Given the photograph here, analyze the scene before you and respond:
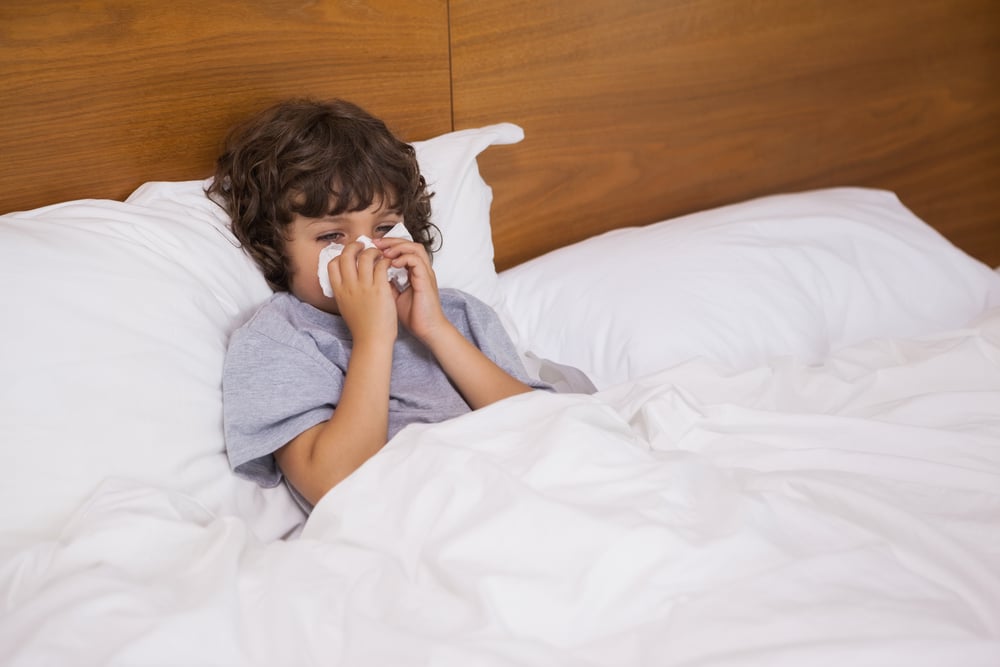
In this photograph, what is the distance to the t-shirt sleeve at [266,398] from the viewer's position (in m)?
1.07

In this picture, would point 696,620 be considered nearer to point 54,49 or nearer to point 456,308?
A: point 456,308

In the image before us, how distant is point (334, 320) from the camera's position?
1238 mm

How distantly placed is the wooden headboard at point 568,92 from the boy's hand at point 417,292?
13.2 inches

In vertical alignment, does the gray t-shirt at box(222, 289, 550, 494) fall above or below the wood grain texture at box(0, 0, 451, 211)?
below

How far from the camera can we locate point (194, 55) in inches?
49.0

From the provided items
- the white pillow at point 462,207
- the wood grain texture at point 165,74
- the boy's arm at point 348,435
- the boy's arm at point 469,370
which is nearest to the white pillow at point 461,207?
the white pillow at point 462,207

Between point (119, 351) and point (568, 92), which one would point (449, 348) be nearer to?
point (119, 351)

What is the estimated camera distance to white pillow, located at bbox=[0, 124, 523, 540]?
949mm

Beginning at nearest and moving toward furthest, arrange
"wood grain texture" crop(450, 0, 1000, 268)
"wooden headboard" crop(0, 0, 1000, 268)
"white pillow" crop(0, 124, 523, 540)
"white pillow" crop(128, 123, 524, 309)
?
"white pillow" crop(0, 124, 523, 540) → "wooden headboard" crop(0, 0, 1000, 268) → "white pillow" crop(128, 123, 524, 309) → "wood grain texture" crop(450, 0, 1000, 268)

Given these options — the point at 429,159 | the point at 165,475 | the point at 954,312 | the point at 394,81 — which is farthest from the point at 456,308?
the point at 954,312

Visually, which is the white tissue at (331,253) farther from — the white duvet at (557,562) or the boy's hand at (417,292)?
the white duvet at (557,562)

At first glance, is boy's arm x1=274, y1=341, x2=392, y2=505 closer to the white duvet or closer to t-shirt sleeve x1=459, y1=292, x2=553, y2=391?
the white duvet

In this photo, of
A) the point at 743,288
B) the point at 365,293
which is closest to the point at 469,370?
the point at 365,293

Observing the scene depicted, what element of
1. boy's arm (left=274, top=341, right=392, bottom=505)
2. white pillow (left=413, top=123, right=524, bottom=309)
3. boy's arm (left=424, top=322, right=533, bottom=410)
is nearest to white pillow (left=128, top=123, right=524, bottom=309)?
white pillow (left=413, top=123, right=524, bottom=309)
